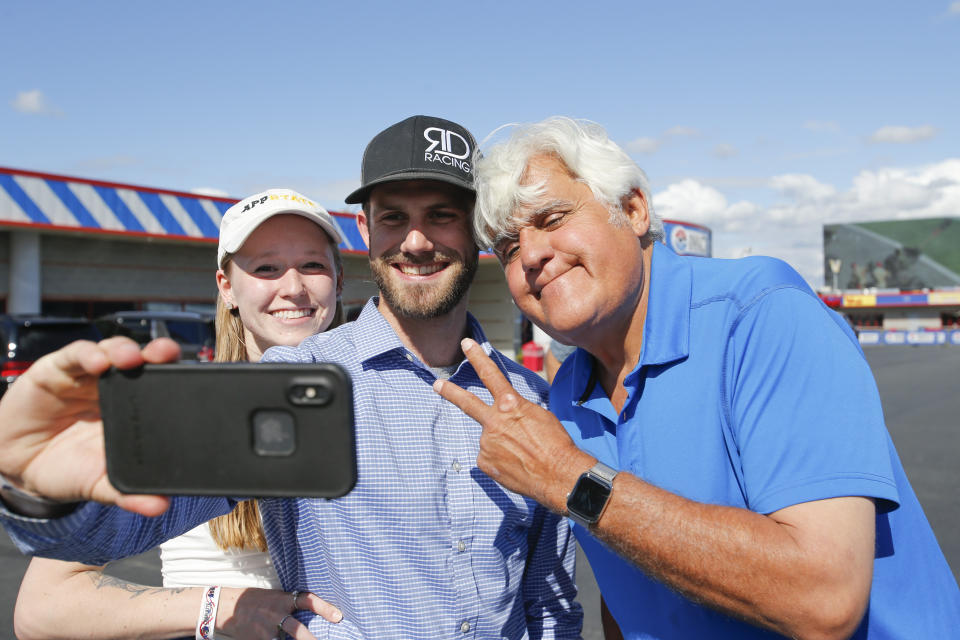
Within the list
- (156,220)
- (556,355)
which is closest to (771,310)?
(556,355)

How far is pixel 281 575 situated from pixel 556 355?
572 centimetres

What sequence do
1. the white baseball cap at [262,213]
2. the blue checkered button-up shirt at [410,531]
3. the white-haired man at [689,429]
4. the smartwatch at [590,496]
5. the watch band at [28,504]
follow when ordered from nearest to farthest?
1. the watch band at [28,504]
2. the white-haired man at [689,429]
3. the smartwatch at [590,496]
4. the blue checkered button-up shirt at [410,531]
5. the white baseball cap at [262,213]

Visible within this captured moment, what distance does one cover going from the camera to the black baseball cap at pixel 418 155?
224cm

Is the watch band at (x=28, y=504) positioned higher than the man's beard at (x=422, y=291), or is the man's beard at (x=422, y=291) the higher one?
the man's beard at (x=422, y=291)

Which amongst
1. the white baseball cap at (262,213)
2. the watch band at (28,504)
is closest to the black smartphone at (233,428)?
the watch band at (28,504)

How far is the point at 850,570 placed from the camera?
4.50ft

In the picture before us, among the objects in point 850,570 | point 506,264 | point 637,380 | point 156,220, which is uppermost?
point 156,220

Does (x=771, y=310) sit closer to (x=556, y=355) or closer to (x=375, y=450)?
(x=375, y=450)

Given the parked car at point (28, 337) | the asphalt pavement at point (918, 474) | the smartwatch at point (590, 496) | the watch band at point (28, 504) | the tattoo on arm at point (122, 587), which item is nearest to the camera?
the watch band at point (28, 504)

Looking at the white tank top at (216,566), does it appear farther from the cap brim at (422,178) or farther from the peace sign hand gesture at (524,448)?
the cap brim at (422,178)

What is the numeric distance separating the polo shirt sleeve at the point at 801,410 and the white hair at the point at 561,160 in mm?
556

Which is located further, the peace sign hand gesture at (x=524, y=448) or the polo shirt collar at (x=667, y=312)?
the polo shirt collar at (x=667, y=312)

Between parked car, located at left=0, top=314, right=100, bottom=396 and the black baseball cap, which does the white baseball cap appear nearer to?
the black baseball cap

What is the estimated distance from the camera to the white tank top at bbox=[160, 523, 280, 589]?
89.9 inches
